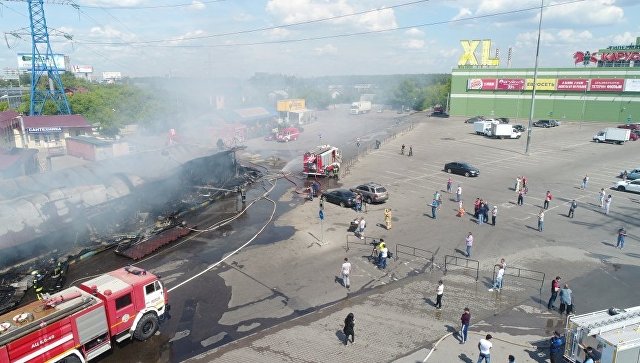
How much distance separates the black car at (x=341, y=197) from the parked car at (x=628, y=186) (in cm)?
2005

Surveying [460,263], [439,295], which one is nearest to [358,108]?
[460,263]

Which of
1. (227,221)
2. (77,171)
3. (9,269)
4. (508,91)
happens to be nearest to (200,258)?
(227,221)

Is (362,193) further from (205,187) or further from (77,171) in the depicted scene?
Answer: (77,171)

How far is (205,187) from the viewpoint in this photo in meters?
29.5

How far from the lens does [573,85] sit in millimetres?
62000

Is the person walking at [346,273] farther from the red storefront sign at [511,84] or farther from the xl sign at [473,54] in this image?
the xl sign at [473,54]

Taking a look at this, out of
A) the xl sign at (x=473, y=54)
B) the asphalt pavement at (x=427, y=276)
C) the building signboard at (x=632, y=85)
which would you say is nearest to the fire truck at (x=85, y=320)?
the asphalt pavement at (x=427, y=276)

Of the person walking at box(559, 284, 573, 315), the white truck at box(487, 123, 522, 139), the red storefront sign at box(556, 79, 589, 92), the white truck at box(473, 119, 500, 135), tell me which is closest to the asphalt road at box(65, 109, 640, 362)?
the person walking at box(559, 284, 573, 315)

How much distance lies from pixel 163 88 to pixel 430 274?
178ft

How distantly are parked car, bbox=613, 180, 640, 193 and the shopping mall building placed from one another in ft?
122

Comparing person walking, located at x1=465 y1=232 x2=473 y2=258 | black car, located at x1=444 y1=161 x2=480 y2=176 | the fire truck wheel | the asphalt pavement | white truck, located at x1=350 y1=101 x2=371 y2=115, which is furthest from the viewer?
white truck, located at x1=350 y1=101 x2=371 y2=115

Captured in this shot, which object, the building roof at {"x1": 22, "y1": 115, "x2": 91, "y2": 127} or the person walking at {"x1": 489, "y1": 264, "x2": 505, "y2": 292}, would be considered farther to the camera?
the building roof at {"x1": 22, "y1": 115, "x2": 91, "y2": 127}

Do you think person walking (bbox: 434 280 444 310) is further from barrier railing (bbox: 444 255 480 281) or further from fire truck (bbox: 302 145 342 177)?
fire truck (bbox: 302 145 342 177)

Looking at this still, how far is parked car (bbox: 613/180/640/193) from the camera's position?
97.1 feet
